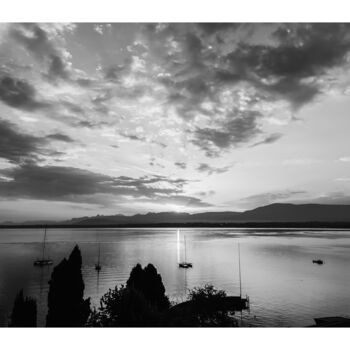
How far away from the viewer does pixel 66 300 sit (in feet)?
119

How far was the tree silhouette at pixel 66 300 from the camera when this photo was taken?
118 feet

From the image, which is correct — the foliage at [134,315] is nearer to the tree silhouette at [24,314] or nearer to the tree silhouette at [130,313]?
the tree silhouette at [130,313]

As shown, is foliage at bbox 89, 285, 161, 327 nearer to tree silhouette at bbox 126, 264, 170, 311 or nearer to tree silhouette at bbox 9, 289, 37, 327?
tree silhouette at bbox 9, 289, 37, 327

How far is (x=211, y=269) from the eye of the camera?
125m

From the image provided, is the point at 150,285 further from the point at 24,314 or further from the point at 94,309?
the point at 24,314

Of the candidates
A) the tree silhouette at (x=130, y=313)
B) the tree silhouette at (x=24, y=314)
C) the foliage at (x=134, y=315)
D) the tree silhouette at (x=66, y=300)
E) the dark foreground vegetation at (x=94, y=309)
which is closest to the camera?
the foliage at (x=134, y=315)

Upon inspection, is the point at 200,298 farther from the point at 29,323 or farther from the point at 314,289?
the point at 314,289

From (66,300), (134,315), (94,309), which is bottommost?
(94,309)

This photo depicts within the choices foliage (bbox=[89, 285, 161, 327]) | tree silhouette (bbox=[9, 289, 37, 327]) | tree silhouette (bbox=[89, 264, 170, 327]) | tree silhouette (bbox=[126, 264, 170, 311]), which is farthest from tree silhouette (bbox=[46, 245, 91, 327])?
tree silhouette (bbox=[126, 264, 170, 311])

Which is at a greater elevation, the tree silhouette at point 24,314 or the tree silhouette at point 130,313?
the tree silhouette at point 130,313

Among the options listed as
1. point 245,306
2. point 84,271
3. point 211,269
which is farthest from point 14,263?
point 245,306

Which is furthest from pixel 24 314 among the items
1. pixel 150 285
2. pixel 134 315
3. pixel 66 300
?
pixel 150 285

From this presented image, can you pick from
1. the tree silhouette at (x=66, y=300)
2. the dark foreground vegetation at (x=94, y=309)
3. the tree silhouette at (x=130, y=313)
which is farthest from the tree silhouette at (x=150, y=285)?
the tree silhouette at (x=130, y=313)

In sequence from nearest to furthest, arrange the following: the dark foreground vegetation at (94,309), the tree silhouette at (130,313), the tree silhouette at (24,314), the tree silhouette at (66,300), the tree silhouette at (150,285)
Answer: the tree silhouette at (130,313) < the dark foreground vegetation at (94,309) < the tree silhouette at (24,314) < the tree silhouette at (66,300) < the tree silhouette at (150,285)
